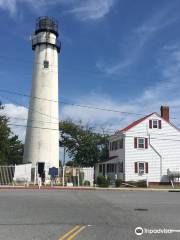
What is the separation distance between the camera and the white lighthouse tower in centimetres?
4206

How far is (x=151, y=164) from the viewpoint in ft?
148

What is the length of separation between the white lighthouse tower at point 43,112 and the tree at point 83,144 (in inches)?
528

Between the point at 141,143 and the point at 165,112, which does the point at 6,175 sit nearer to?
the point at 141,143

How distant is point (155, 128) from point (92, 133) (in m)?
16.0

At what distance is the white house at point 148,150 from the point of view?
146 feet

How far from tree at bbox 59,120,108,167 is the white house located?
860 centimetres

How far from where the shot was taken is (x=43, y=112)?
140ft

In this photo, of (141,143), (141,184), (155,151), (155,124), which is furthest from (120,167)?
(155,124)

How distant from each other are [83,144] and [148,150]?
14590 mm

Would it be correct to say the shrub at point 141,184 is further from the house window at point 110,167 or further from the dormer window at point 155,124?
the dormer window at point 155,124

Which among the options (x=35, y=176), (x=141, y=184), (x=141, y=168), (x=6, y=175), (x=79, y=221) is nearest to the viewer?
(x=79, y=221)

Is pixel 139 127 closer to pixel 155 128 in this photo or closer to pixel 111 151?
pixel 155 128

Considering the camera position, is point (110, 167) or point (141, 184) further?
point (110, 167)

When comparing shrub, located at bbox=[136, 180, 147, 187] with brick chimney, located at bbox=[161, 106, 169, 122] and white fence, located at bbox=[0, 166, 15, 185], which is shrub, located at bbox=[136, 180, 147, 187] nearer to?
brick chimney, located at bbox=[161, 106, 169, 122]
